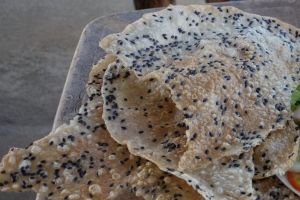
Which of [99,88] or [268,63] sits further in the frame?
[99,88]

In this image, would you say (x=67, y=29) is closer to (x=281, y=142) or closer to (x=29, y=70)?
(x=29, y=70)

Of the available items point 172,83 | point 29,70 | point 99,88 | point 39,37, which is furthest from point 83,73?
point 39,37

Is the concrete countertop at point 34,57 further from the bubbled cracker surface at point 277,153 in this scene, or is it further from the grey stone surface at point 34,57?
the bubbled cracker surface at point 277,153

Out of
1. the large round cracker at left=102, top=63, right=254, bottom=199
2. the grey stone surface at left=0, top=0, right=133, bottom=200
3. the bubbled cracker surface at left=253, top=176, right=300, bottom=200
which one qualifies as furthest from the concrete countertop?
the bubbled cracker surface at left=253, top=176, right=300, bottom=200

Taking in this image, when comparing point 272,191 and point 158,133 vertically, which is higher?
point 158,133

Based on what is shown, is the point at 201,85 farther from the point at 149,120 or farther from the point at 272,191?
the point at 272,191

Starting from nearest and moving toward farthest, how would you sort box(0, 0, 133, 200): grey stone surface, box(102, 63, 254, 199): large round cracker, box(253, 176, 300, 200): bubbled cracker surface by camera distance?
box(102, 63, 254, 199): large round cracker, box(253, 176, 300, 200): bubbled cracker surface, box(0, 0, 133, 200): grey stone surface

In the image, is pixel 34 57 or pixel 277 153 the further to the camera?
pixel 34 57

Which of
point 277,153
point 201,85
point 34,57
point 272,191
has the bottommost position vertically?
point 34,57

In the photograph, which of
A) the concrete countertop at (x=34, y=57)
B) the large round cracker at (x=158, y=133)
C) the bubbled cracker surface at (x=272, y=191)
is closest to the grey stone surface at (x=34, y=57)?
the concrete countertop at (x=34, y=57)

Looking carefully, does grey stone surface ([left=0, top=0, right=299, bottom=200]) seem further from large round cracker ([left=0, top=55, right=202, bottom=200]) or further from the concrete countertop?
large round cracker ([left=0, top=55, right=202, bottom=200])

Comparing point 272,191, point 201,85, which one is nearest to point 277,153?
point 272,191
